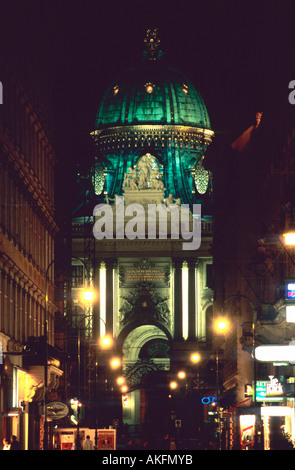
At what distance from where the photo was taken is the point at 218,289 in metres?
136

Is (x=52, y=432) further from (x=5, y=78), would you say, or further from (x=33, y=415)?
(x=5, y=78)

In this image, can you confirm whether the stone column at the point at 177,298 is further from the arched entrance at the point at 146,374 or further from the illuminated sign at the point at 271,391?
the illuminated sign at the point at 271,391

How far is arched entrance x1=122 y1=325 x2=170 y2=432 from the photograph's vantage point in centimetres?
17650

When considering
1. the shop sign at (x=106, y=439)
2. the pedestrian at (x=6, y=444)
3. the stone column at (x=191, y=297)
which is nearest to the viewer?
the pedestrian at (x=6, y=444)

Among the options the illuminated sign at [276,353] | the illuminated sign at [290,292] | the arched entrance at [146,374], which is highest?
the arched entrance at [146,374]

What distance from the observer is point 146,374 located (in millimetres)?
179750

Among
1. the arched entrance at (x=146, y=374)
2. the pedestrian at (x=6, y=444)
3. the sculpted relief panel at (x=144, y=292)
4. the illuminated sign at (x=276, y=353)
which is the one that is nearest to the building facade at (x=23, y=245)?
the pedestrian at (x=6, y=444)

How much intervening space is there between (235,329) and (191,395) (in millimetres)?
51557

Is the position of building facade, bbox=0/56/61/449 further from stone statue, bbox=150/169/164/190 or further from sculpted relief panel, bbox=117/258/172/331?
stone statue, bbox=150/169/164/190

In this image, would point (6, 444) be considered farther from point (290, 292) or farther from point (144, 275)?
point (144, 275)

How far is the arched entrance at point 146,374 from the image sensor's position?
6949 inches

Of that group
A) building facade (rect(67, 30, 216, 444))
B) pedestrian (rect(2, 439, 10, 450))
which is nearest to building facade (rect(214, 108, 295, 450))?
pedestrian (rect(2, 439, 10, 450))

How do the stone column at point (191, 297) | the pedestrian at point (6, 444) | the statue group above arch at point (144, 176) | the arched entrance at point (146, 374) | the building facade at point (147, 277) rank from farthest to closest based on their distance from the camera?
the statue group above arch at point (144, 176) < the stone column at point (191, 297) < the building facade at point (147, 277) < the arched entrance at point (146, 374) < the pedestrian at point (6, 444)
